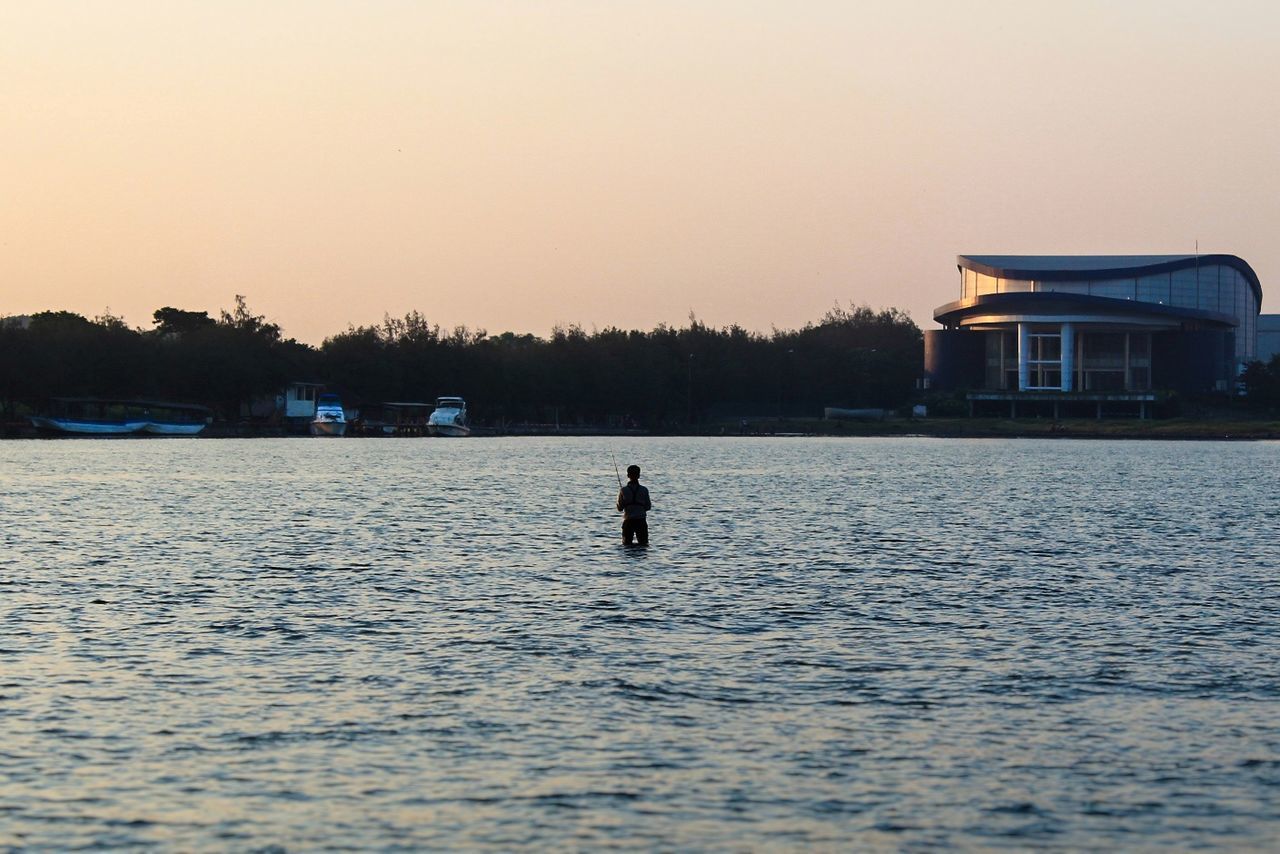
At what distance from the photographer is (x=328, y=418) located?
188250 mm

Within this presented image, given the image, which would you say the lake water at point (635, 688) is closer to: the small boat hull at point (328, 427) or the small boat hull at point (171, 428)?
the small boat hull at point (171, 428)

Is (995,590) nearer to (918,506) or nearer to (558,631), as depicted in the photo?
(558,631)

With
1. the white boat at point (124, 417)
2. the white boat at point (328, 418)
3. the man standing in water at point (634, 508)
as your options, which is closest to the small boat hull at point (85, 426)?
the white boat at point (124, 417)

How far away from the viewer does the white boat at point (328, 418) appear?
188 meters

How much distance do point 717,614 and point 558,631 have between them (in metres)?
3.69

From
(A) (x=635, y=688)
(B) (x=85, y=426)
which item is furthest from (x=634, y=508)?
Result: (B) (x=85, y=426)

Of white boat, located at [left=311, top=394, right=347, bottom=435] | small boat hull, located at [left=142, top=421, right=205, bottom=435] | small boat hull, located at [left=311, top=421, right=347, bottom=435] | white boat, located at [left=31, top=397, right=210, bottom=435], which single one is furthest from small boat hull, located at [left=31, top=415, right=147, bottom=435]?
white boat, located at [left=311, top=394, right=347, bottom=435]

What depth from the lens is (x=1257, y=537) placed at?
51219 millimetres

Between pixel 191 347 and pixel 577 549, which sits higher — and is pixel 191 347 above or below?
above

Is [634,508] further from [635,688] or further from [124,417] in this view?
[124,417]

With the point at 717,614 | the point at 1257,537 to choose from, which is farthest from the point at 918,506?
the point at 717,614

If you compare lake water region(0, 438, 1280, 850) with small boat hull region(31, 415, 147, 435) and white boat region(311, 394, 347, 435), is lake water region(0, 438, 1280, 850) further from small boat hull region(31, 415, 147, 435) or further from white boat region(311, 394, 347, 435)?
white boat region(311, 394, 347, 435)

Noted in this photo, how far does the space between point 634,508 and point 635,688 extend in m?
22.2

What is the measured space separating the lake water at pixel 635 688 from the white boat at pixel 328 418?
136 m
